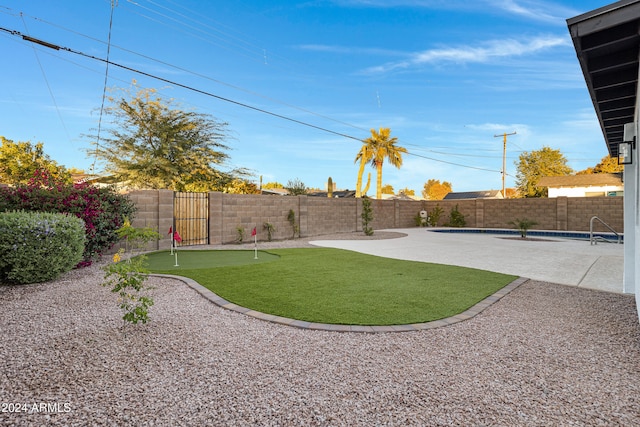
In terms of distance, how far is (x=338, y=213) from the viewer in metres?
16.5

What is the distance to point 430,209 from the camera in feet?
72.4

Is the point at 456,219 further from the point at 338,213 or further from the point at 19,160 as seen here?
the point at 19,160

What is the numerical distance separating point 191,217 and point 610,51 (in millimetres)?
10558

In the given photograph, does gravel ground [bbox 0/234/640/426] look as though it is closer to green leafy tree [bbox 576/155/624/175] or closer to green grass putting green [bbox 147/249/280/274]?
green grass putting green [bbox 147/249/280/274]

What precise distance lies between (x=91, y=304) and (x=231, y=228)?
778 cm

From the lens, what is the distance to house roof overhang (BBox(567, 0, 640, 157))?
2768 millimetres

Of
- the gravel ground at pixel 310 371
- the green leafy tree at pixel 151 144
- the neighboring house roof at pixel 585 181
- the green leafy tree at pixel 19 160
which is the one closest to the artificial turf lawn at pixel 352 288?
the gravel ground at pixel 310 371

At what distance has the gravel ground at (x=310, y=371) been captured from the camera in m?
1.91

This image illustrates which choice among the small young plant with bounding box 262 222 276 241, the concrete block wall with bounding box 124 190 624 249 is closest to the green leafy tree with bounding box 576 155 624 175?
the concrete block wall with bounding box 124 190 624 249

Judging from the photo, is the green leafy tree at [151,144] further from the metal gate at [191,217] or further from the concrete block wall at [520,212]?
the concrete block wall at [520,212]

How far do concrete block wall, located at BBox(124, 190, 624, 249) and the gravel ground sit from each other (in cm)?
544

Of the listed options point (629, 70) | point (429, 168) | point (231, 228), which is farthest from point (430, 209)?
point (629, 70)

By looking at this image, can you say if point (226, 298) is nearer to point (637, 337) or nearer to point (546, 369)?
point (546, 369)

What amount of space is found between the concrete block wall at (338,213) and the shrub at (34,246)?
2.54m
